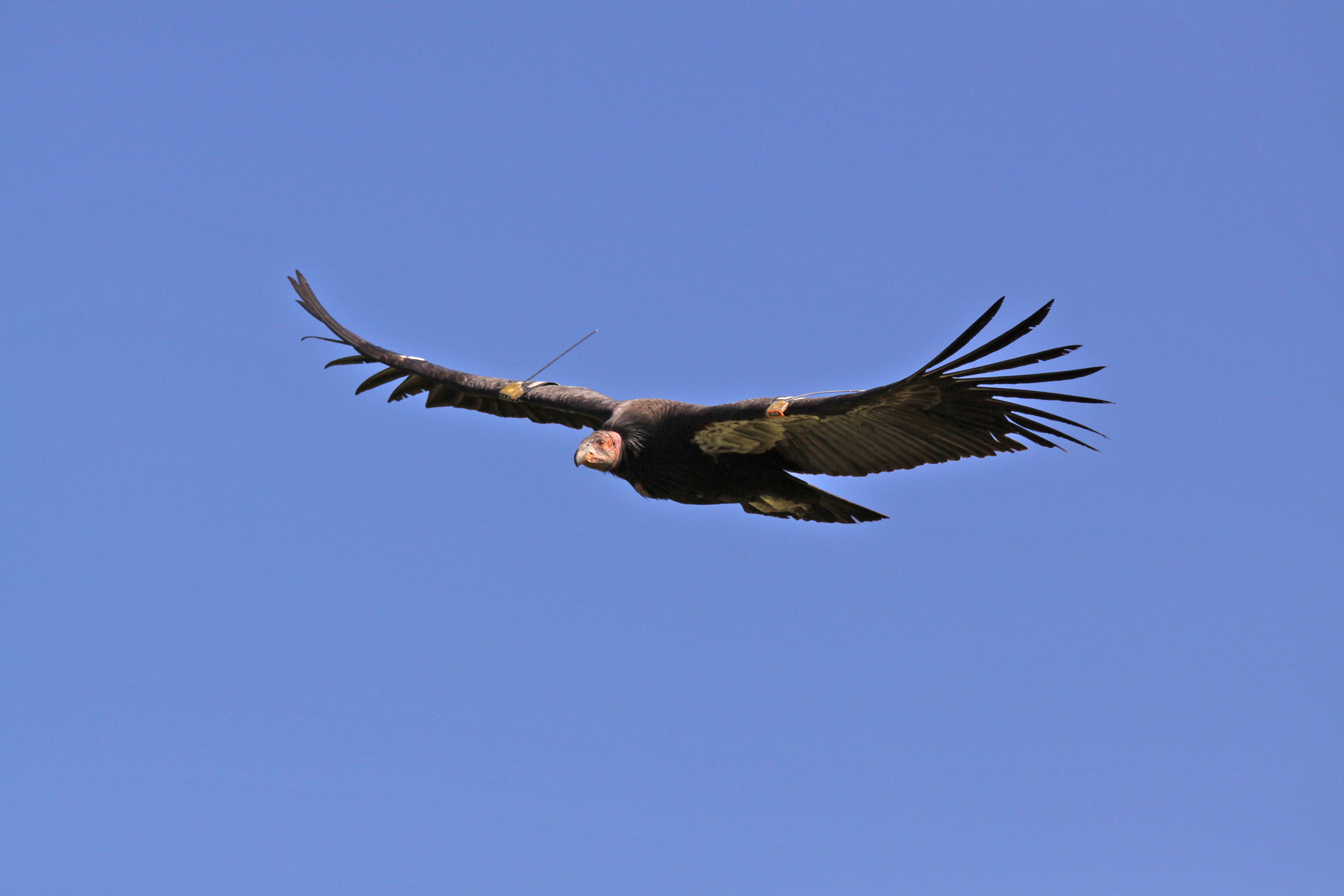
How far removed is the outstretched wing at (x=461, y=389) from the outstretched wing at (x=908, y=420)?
192 centimetres

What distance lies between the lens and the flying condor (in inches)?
316

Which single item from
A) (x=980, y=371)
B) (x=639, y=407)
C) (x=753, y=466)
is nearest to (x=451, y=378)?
(x=639, y=407)

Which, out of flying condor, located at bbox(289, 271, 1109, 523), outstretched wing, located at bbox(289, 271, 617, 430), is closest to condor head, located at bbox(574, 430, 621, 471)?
flying condor, located at bbox(289, 271, 1109, 523)

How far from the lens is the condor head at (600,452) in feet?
30.7

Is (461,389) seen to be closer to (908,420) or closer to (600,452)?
(600,452)

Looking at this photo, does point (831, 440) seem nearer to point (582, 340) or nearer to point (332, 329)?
point (582, 340)

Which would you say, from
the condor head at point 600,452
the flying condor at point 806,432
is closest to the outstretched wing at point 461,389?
the flying condor at point 806,432

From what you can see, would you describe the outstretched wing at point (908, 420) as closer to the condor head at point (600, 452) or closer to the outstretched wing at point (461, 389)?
the condor head at point (600, 452)

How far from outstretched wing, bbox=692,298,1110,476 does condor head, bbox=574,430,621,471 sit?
65cm

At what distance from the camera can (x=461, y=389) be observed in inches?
466

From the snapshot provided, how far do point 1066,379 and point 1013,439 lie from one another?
71 centimetres

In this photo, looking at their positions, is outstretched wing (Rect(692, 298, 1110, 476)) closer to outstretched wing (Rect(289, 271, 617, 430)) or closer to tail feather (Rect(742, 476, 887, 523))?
tail feather (Rect(742, 476, 887, 523))

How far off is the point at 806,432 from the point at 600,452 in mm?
1538

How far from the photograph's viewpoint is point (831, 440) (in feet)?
30.2
